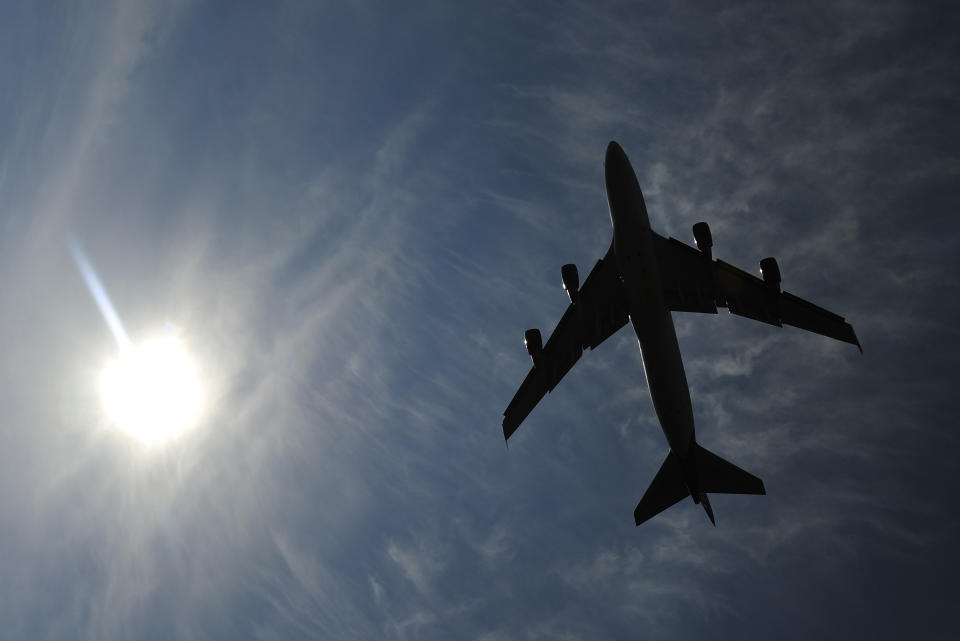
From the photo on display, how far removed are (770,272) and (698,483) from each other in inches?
566

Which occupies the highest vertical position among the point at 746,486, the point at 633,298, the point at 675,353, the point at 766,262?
the point at 766,262

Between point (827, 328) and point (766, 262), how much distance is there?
19.9ft

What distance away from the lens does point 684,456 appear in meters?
40.7

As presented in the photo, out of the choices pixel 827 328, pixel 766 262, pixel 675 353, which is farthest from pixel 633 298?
pixel 827 328

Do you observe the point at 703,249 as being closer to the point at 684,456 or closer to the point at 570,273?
the point at 570,273

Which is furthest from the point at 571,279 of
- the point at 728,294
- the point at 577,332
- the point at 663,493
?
the point at 663,493

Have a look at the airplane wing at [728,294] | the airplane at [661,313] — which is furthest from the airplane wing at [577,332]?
the airplane wing at [728,294]

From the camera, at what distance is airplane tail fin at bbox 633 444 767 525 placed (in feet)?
139

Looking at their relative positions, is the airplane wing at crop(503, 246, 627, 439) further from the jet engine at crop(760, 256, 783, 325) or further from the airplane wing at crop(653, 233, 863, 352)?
the jet engine at crop(760, 256, 783, 325)

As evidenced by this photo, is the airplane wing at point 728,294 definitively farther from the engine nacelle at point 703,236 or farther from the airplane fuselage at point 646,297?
the airplane fuselage at point 646,297

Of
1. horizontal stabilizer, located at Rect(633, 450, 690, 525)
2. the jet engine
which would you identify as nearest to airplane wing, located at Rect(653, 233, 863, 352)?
the jet engine

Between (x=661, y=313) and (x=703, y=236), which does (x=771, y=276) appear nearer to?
(x=703, y=236)

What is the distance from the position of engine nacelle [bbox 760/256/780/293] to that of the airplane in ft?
0.19

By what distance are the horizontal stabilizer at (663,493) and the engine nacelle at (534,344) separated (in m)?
11.5
